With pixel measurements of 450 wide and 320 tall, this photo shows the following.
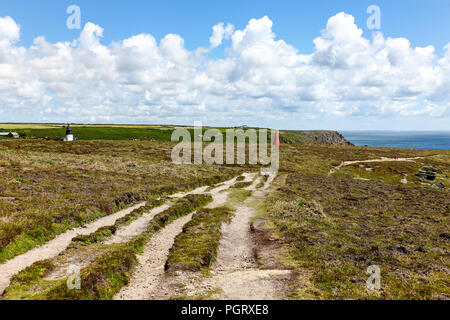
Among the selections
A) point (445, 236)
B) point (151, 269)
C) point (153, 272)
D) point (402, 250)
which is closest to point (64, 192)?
point (151, 269)

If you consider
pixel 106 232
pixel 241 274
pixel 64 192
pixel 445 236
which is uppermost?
pixel 64 192

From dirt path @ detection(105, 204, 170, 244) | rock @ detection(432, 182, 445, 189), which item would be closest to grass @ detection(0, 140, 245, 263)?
dirt path @ detection(105, 204, 170, 244)

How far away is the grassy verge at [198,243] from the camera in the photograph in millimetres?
15086

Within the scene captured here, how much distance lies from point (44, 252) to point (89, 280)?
6.48 metres

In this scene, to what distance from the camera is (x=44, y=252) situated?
54.4 ft

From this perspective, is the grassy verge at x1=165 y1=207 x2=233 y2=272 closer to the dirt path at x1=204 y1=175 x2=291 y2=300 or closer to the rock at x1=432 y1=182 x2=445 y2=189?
the dirt path at x1=204 y1=175 x2=291 y2=300

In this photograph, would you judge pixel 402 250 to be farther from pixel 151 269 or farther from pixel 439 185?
pixel 439 185

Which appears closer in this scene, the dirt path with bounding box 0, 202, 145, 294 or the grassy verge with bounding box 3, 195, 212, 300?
the grassy verge with bounding box 3, 195, 212, 300

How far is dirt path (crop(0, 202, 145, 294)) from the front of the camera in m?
13.6

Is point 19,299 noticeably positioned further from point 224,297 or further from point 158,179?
point 158,179

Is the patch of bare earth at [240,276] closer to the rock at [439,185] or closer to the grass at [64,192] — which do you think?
the grass at [64,192]

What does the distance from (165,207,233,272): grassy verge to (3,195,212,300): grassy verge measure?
235 centimetres

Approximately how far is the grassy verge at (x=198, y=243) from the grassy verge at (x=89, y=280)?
2.35 m

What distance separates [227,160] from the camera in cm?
8006
